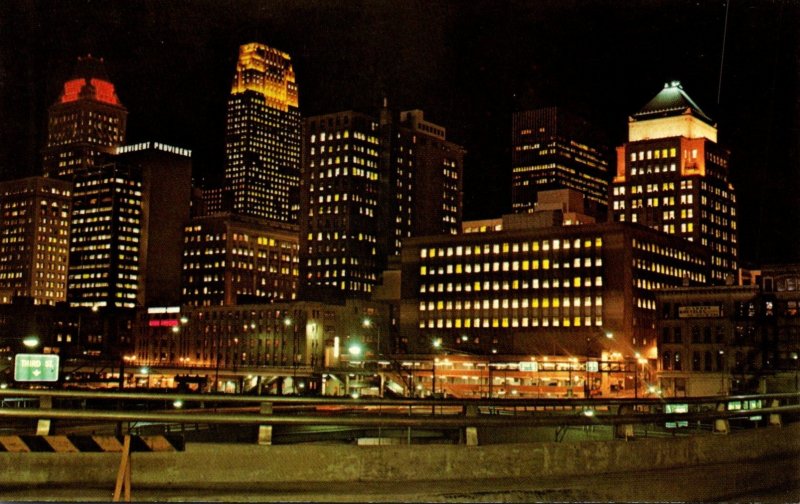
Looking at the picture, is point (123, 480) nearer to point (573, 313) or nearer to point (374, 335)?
point (573, 313)

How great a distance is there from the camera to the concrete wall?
14.1 metres

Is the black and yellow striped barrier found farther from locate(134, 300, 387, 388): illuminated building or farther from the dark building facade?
locate(134, 300, 387, 388): illuminated building

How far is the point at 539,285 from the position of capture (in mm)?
163750

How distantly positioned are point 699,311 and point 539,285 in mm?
37820

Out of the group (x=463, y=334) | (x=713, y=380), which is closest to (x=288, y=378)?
(x=463, y=334)

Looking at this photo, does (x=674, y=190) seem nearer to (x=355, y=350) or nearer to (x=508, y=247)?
(x=508, y=247)

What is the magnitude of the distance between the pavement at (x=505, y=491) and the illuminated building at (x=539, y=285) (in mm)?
134363

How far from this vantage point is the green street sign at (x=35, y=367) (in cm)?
2270

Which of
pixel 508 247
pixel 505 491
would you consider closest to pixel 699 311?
pixel 508 247

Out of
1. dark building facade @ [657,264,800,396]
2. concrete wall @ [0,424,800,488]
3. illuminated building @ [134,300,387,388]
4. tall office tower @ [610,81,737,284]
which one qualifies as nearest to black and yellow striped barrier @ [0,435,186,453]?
concrete wall @ [0,424,800,488]

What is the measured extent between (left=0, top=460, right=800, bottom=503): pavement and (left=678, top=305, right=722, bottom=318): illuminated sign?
11466 centimetres

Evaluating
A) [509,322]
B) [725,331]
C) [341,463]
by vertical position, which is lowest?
[341,463]

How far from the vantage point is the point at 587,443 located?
16.5 m

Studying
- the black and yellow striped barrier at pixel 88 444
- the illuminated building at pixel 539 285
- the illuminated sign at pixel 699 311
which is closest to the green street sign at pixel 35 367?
the black and yellow striped barrier at pixel 88 444
